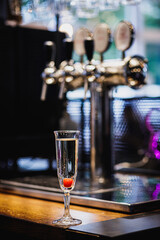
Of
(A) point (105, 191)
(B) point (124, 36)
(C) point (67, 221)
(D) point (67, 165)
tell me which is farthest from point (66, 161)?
(B) point (124, 36)

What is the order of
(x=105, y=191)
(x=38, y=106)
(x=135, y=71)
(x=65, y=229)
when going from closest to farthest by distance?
(x=65, y=229), (x=105, y=191), (x=135, y=71), (x=38, y=106)

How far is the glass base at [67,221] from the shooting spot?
1.06m

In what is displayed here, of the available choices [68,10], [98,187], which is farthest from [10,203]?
[68,10]

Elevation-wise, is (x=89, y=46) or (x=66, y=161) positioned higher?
(x=89, y=46)

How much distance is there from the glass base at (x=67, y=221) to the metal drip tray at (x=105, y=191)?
0.17 metres

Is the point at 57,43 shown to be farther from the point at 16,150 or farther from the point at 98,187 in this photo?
the point at 98,187

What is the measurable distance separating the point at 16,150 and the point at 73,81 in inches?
25.0

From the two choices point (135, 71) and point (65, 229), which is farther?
point (135, 71)

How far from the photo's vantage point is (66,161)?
1.10 m

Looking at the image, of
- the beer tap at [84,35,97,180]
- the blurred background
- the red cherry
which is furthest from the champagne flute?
the blurred background

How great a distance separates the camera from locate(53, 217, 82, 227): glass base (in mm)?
1061

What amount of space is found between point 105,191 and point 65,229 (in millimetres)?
440

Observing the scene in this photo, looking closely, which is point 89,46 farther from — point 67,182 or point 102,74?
point 67,182

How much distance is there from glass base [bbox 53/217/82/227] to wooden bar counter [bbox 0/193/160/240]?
0.05 ft
